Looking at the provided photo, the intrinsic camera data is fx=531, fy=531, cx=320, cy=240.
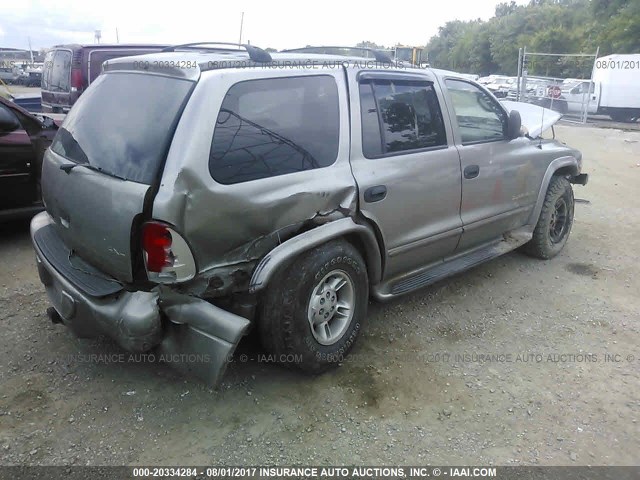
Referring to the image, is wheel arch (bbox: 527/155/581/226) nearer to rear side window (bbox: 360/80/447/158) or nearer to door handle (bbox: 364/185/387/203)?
rear side window (bbox: 360/80/447/158)

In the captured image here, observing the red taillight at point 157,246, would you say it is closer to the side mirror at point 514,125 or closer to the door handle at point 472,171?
the door handle at point 472,171

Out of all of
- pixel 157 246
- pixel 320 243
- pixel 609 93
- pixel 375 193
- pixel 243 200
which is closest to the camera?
pixel 157 246

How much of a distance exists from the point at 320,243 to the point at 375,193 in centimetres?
55

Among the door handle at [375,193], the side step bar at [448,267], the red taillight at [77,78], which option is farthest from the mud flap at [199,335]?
the red taillight at [77,78]

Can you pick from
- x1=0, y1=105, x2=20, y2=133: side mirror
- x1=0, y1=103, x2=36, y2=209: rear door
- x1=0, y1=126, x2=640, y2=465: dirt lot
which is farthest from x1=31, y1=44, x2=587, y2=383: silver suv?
x1=0, y1=105, x2=20, y2=133: side mirror

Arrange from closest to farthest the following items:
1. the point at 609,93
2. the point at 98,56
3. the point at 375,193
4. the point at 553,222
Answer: the point at 375,193, the point at 553,222, the point at 98,56, the point at 609,93

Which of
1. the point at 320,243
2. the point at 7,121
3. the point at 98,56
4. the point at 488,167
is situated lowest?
the point at 320,243

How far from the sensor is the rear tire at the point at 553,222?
16.3 feet

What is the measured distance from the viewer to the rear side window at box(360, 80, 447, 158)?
3.34 metres

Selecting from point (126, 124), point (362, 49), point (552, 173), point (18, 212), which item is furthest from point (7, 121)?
point (552, 173)

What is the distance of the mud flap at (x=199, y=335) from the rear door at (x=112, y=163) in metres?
0.30

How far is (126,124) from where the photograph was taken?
283 cm

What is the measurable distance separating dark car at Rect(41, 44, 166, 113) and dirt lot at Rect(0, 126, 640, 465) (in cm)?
530

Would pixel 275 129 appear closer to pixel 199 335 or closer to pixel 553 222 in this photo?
pixel 199 335
